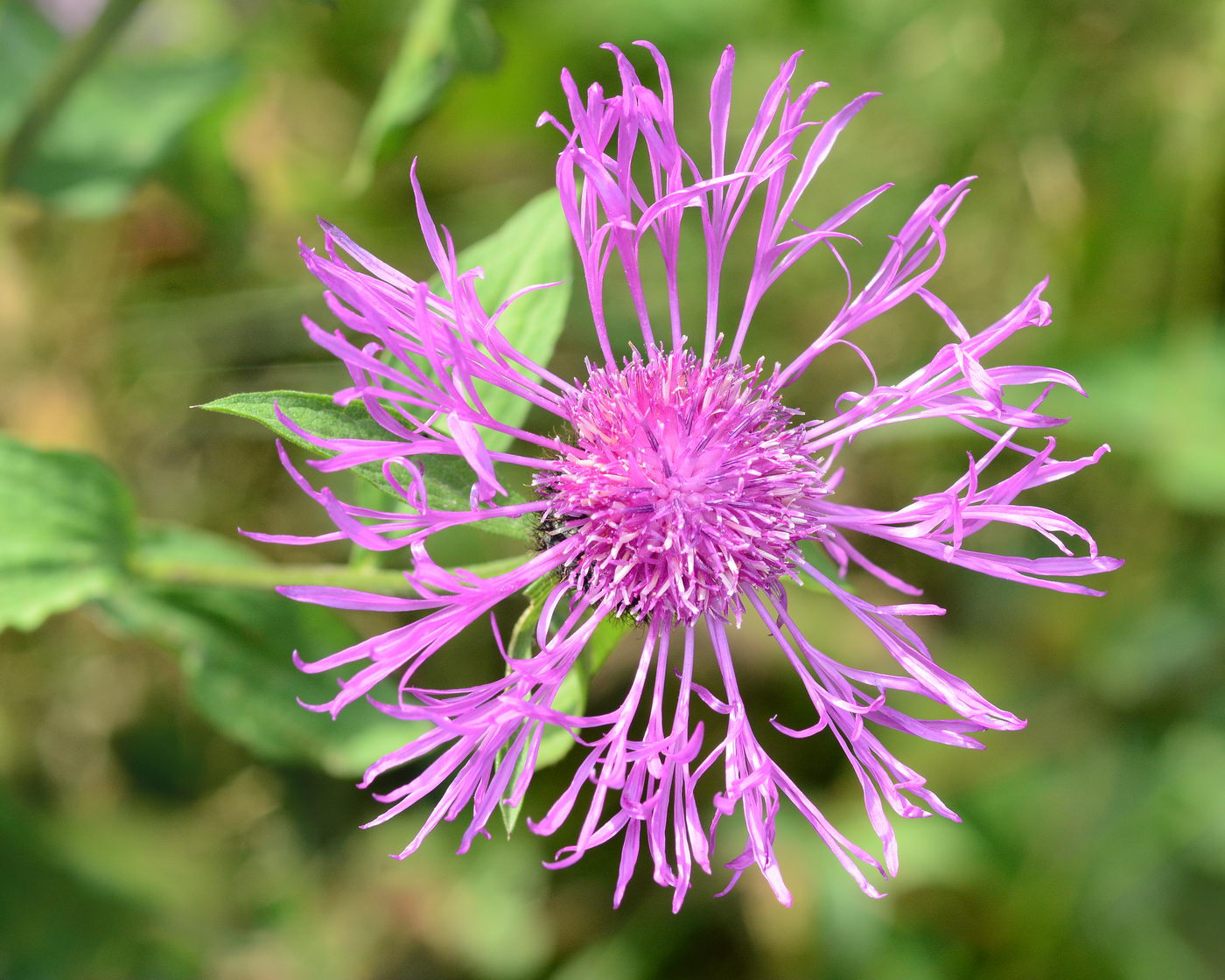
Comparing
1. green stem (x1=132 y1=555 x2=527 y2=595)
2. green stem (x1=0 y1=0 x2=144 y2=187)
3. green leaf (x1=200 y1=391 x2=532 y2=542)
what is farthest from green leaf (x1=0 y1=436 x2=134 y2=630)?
green stem (x1=0 y1=0 x2=144 y2=187)

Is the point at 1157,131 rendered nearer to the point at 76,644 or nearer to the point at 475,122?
the point at 475,122

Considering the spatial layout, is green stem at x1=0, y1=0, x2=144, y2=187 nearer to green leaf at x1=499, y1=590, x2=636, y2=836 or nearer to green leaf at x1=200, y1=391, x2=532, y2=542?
green leaf at x1=200, y1=391, x2=532, y2=542

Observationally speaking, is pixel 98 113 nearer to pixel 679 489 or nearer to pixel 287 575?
pixel 287 575

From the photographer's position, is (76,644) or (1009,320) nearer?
A: (1009,320)

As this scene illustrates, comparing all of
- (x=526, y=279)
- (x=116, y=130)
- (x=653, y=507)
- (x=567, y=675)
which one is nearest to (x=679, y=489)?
(x=653, y=507)

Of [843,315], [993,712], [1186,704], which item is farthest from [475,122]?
[1186,704]
